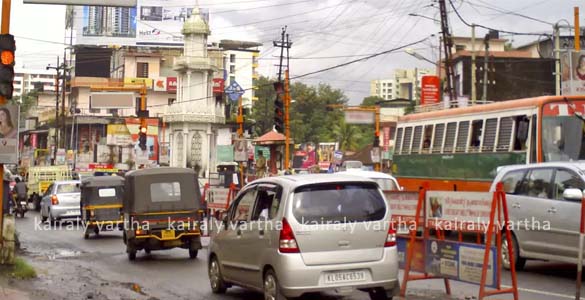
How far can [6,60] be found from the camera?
14.2m

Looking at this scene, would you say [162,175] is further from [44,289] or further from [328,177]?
[328,177]

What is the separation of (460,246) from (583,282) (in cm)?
362

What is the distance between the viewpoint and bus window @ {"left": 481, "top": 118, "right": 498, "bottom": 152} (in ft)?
68.9

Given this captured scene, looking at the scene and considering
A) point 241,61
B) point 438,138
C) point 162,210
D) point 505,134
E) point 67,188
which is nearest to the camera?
point 162,210

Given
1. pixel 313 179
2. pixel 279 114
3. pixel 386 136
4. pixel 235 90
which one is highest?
pixel 235 90

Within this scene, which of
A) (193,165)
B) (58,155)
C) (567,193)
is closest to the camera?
(567,193)

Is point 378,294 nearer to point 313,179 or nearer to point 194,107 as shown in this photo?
point 313,179

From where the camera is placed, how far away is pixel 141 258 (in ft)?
63.3

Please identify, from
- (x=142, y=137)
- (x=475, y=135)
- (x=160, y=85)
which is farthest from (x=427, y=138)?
(x=160, y=85)

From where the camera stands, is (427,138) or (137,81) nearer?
(427,138)

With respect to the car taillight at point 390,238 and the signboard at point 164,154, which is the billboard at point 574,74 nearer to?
the car taillight at point 390,238

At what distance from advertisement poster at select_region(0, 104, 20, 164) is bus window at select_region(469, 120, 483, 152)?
38.9 ft

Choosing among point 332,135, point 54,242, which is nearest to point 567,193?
point 54,242

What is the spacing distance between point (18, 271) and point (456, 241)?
8.39 m
